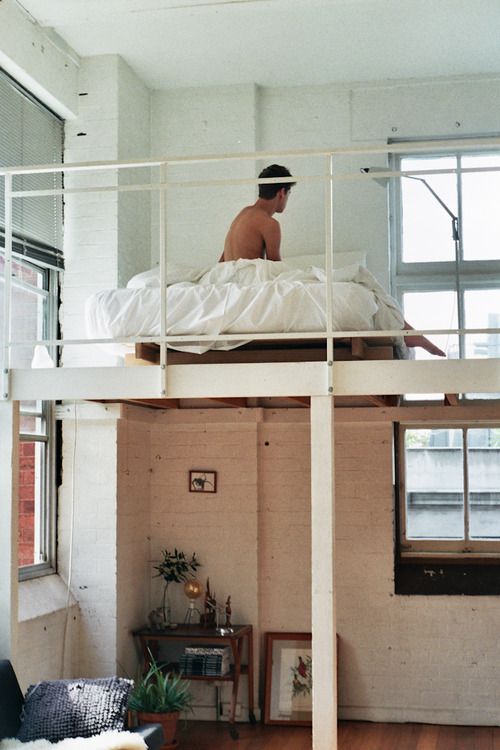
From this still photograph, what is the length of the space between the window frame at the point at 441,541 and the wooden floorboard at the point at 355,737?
115 cm

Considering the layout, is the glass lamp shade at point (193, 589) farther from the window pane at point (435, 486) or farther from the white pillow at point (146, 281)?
the white pillow at point (146, 281)

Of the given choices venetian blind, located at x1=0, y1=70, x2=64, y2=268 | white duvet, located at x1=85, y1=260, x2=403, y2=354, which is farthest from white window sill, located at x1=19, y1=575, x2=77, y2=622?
venetian blind, located at x1=0, y1=70, x2=64, y2=268

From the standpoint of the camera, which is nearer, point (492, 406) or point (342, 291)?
point (342, 291)

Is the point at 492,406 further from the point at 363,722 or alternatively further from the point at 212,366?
the point at 212,366

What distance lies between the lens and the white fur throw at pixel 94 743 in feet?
15.0

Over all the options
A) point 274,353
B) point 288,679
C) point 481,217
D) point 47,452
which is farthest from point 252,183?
point 288,679

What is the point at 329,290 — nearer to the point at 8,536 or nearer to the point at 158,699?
the point at 8,536

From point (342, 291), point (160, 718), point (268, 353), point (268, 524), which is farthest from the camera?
point (268, 524)

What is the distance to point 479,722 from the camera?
22.9ft

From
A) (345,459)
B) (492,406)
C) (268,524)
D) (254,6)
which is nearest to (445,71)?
(254,6)

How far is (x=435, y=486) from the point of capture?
737 centimetres

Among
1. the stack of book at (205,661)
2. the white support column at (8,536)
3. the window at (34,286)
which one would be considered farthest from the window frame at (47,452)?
the white support column at (8,536)

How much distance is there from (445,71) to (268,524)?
347 centimetres

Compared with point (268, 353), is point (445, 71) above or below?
above
